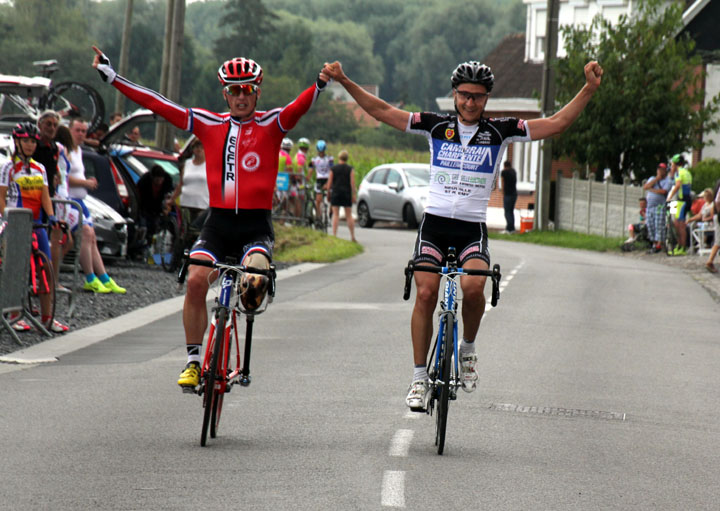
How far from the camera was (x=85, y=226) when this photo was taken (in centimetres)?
1475

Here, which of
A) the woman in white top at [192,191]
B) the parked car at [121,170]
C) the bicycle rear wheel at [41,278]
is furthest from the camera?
the parked car at [121,170]

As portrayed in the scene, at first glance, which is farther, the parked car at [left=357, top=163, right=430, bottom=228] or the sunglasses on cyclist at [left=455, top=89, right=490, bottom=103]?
the parked car at [left=357, top=163, right=430, bottom=228]

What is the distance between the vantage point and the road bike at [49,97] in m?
19.1

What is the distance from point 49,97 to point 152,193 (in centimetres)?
212

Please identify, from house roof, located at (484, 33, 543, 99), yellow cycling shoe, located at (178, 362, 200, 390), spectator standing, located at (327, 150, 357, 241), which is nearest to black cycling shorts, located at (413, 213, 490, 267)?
yellow cycling shoe, located at (178, 362, 200, 390)

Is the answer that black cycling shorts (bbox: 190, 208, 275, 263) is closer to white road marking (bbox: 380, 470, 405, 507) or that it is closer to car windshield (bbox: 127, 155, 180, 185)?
white road marking (bbox: 380, 470, 405, 507)

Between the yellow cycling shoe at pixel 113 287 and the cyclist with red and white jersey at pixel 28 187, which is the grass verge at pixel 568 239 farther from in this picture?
the cyclist with red and white jersey at pixel 28 187

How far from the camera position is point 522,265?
2373 centimetres

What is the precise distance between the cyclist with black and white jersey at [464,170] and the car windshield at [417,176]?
28513 mm

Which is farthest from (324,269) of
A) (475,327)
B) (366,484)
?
(366,484)

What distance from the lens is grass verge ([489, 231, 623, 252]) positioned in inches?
1286

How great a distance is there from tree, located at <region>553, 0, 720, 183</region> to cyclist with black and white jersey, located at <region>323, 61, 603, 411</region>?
91.1 feet

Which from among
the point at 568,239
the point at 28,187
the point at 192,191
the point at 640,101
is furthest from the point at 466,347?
the point at 640,101

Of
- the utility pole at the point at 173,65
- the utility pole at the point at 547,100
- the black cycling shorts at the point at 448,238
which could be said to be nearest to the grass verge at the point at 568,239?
the utility pole at the point at 547,100
